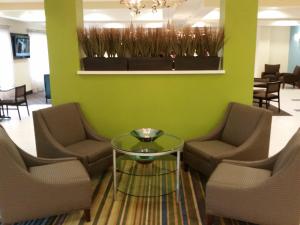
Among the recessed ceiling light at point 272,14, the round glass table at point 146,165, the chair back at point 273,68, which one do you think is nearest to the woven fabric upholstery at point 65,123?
the round glass table at point 146,165

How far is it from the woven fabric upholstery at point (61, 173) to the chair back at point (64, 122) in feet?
2.24

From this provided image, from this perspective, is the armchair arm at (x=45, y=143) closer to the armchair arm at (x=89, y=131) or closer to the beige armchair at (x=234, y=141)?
the armchair arm at (x=89, y=131)

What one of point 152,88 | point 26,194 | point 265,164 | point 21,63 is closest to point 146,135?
point 152,88

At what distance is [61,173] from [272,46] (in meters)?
12.9

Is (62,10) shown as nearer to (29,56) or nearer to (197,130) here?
(197,130)

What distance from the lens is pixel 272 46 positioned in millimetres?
13461

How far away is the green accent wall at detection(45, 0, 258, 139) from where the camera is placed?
3738 mm

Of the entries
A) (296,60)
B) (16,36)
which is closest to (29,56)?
(16,36)

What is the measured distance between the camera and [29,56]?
10695 mm

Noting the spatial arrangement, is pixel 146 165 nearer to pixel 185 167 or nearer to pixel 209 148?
pixel 185 167

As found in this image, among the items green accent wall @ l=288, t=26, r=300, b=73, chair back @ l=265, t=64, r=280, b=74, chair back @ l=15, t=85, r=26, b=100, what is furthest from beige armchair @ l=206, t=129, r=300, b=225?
green accent wall @ l=288, t=26, r=300, b=73

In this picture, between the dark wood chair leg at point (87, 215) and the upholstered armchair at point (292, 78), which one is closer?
the dark wood chair leg at point (87, 215)

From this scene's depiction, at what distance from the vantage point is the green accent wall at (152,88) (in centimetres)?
374

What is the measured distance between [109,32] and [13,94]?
473 cm
